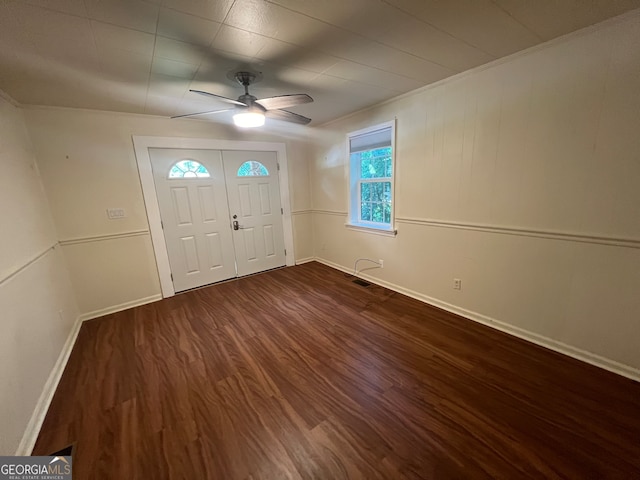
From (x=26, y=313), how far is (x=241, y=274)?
8.00 ft

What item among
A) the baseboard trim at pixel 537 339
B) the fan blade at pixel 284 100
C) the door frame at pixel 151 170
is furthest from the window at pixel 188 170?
the baseboard trim at pixel 537 339

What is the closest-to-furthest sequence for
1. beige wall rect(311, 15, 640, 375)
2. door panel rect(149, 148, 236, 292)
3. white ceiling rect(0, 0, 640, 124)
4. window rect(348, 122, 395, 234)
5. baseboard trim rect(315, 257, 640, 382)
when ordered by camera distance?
white ceiling rect(0, 0, 640, 124) < beige wall rect(311, 15, 640, 375) < baseboard trim rect(315, 257, 640, 382) < window rect(348, 122, 395, 234) < door panel rect(149, 148, 236, 292)

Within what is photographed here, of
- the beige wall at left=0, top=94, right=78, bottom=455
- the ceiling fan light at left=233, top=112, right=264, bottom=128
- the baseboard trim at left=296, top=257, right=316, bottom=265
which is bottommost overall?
the baseboard trim at left=296, top=257, right=316, bottom=265

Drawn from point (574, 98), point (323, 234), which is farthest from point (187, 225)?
point (574, 98)

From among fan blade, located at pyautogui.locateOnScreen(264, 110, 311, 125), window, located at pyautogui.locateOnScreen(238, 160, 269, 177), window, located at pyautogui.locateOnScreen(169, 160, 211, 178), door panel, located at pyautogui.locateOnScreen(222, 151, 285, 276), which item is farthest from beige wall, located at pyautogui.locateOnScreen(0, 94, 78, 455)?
window, located at pyautogui.locateOnScreen(238, 160, 269, 177)

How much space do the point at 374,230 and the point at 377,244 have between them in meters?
0.20

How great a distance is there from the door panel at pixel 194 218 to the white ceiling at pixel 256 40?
106 centimetres

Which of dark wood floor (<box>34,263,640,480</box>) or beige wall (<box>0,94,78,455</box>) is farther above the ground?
beige wall (<box>0,94,78,455</box>)

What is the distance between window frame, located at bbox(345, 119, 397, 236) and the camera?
3000 millimetres

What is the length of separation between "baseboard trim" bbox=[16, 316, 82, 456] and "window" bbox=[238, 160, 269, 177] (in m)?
2.75

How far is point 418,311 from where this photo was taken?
2.74 m

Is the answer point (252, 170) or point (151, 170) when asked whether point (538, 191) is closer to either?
point (252, 170)

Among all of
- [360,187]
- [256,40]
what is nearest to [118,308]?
[256,40]

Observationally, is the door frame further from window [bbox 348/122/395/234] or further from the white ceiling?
window [bbox 348/122/395/234]
